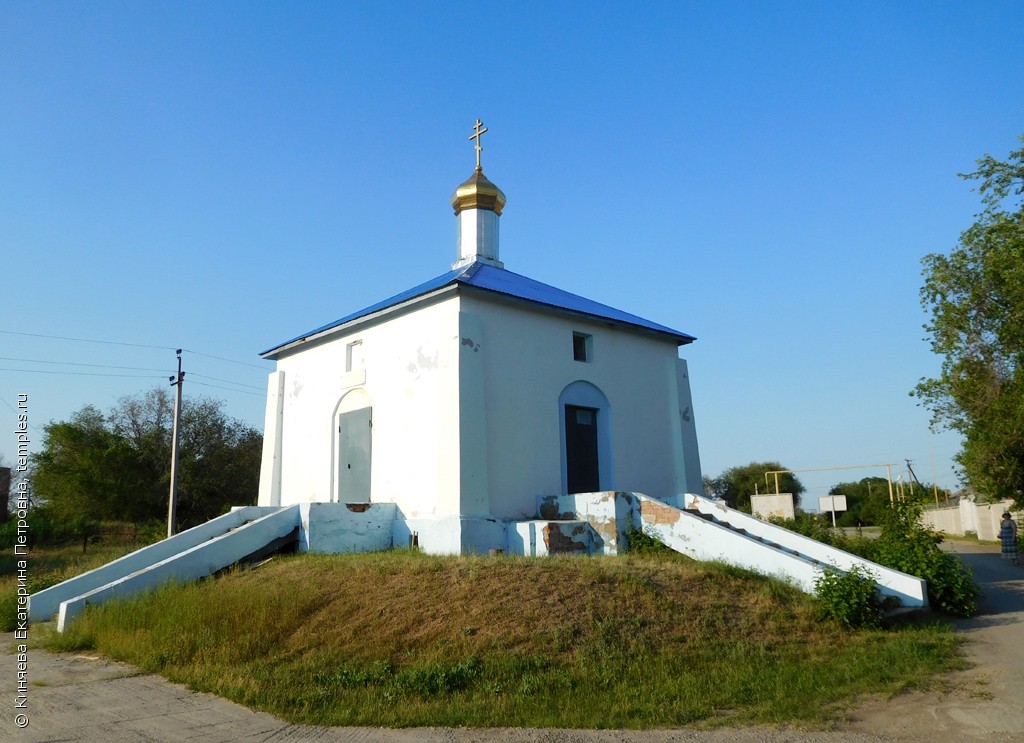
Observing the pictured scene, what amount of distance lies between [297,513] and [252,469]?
25737mm

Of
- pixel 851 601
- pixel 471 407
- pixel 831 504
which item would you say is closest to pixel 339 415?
pixel 471 407

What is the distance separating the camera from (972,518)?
121 ft

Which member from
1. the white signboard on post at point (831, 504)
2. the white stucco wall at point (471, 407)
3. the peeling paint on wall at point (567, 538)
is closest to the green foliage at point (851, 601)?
the peeling paint on wall at point (567, 538)

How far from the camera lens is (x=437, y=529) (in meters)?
13.1

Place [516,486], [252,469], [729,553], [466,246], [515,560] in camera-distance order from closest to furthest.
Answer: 1. [515,560]
2. [729,553]
3. [516,486]
4. [466,246]
5. [252,469]

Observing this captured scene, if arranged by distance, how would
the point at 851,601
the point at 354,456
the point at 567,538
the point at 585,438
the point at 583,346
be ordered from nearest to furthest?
the point at 851,601, the point at 567,538, the point at 585,438, the point at 354,456, the point at 583,346

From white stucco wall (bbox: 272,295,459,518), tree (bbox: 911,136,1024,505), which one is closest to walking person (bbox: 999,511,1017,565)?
tree (bbox: 911,136,1024,505)

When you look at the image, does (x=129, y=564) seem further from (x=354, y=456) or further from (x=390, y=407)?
(x=390, y=407)

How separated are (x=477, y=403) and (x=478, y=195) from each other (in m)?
6.59

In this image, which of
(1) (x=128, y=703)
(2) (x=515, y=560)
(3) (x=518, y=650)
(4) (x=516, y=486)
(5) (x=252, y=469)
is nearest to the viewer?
(1) (x=128, y=703)

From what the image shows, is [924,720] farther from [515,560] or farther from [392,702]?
[515,560]

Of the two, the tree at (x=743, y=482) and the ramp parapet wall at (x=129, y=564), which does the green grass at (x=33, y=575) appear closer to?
the ramp parapet wall at (x=129, y=564)

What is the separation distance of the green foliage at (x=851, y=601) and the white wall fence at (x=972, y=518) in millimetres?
19042

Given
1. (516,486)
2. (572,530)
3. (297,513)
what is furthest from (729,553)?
(297,513)
